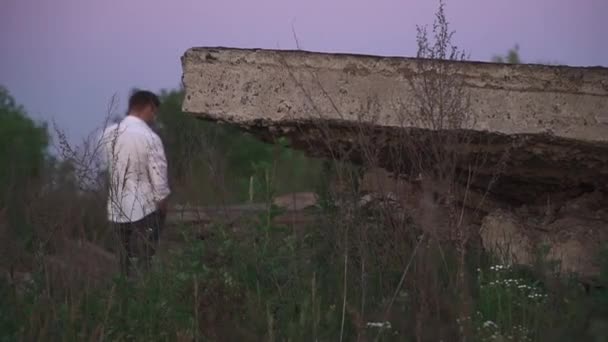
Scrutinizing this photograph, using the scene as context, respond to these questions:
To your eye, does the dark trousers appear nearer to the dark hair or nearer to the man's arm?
the man's arm

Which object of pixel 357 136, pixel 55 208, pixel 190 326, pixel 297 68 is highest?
pixel 297 68

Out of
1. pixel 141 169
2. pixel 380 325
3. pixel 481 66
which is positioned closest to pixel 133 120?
pixel 141 169

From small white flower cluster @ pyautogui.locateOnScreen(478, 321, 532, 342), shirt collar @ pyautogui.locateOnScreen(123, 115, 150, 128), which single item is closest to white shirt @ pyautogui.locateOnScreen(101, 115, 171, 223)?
shirt collar @ pyautogui.locateOnScreen(123, 115, 150, 128)

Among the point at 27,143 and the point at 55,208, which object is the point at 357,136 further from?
the point at 27,143

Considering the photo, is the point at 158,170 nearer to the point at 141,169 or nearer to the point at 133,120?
the point at 141,169

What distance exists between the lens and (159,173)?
21.8 feet

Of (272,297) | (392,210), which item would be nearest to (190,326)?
(272,297)

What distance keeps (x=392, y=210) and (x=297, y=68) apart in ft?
3.31

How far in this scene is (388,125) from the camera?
5.66 meters

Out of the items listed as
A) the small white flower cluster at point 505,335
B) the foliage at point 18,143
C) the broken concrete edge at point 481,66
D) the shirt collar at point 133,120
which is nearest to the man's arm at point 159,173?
the shirt collar at point 133,120

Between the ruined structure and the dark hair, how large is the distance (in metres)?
1.08

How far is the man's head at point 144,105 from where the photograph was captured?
22.9ft

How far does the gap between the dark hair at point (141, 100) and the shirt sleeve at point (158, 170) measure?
1.20 ft

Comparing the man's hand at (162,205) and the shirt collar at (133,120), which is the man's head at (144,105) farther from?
the man's hand at (162,205)
